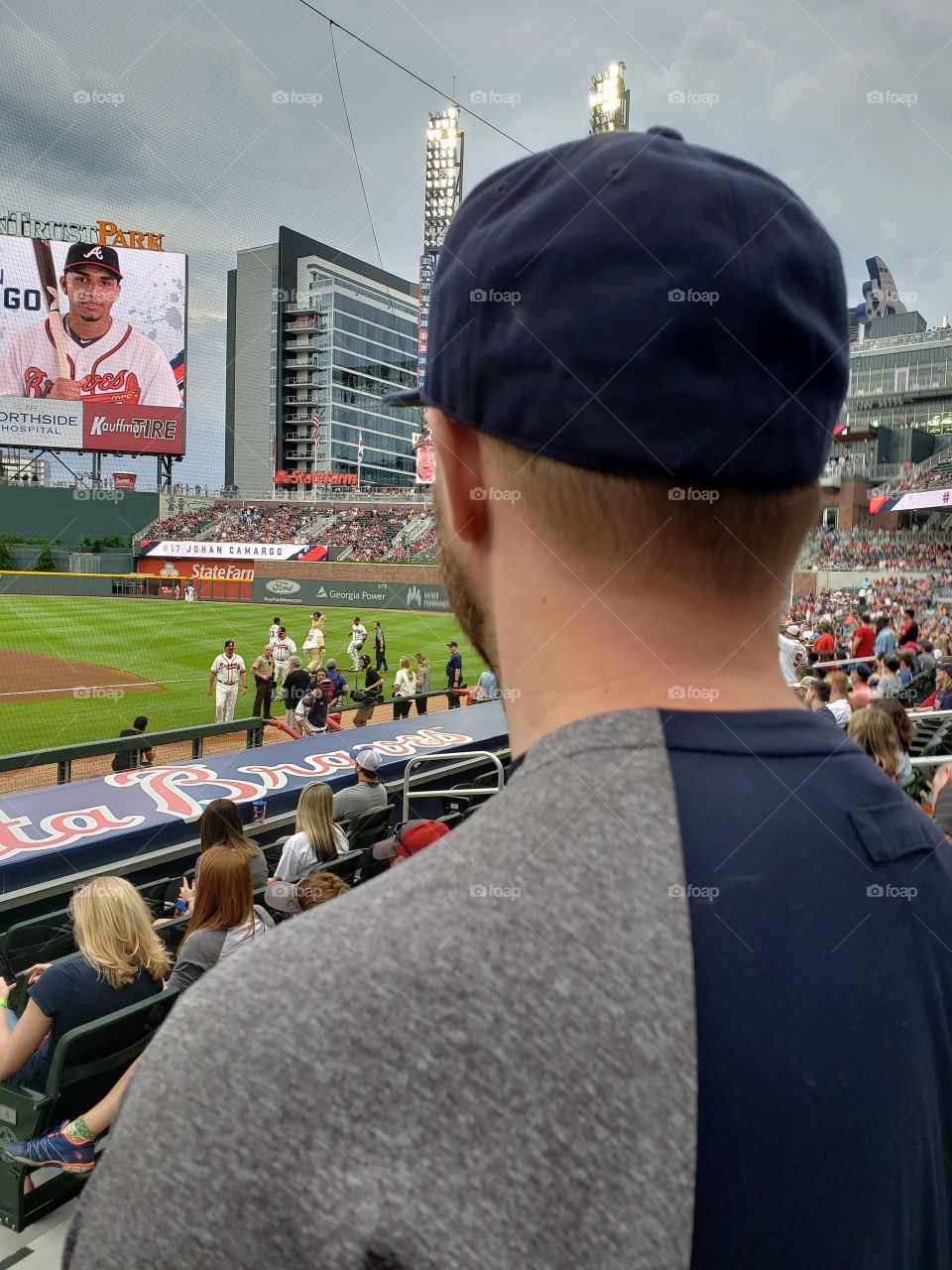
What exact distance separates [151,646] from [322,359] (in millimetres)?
67540

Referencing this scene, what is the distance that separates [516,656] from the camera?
78 cm

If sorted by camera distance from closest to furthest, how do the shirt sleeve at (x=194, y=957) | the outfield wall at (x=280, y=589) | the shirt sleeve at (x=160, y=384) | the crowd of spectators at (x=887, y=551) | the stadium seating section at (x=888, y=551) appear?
the shirt sleeve at (x=194, y=957), the outfield wall at (x=280, y=589), the stadium seating section at (x=888, y=551), the crowd of spectators at (x=887, y=551), the shirt sleeve at (x=160, y=384)

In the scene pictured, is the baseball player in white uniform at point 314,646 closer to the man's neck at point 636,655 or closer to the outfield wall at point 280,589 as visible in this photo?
the outfield wall at point 280,589

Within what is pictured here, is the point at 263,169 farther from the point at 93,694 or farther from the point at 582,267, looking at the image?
the point at 582,267

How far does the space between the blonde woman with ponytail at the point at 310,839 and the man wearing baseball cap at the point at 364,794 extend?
4.55 feet

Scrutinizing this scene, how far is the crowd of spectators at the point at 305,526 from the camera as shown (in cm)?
5022

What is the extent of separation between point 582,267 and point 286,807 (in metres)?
7.26

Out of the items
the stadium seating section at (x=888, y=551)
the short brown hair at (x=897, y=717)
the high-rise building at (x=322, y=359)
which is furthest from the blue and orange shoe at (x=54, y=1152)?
the high-rise building at (x=322, y=359)

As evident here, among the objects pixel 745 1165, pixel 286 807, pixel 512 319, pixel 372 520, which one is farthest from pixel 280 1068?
pixel 372 520

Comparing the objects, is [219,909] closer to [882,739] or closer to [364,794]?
[364,794]

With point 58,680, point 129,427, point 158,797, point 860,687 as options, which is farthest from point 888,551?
point 129,427

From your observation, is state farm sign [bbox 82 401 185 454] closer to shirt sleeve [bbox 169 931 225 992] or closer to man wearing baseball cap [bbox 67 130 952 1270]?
shirt sleeve [bbox 169 931 225 992]

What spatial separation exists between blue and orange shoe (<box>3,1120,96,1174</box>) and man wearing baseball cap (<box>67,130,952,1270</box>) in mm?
3509

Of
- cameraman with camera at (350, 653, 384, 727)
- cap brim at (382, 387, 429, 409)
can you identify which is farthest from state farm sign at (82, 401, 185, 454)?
cap brim at (382, 387, 429, 409)
